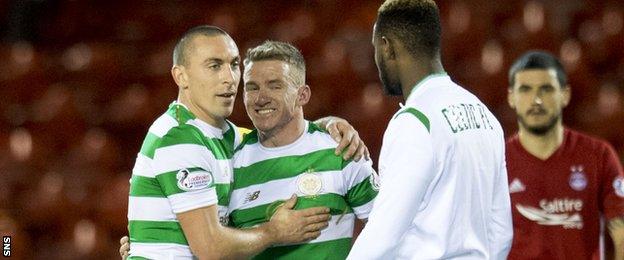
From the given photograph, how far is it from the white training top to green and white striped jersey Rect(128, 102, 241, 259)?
50cm

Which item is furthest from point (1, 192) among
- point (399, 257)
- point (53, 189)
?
point (399, 257)

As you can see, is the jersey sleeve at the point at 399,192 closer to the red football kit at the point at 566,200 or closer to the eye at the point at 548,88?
the red football kit at the point at 566,200

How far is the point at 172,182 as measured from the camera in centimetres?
276

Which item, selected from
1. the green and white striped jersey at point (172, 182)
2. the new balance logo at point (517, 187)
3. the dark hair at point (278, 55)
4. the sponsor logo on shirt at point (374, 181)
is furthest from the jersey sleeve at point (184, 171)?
the new balance logo at point (517, 187)

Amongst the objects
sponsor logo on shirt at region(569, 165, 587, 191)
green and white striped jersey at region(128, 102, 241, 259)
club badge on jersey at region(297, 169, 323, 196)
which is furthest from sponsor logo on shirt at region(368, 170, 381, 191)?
sponsor logo on shirt at region(569, 165, 587, 191)

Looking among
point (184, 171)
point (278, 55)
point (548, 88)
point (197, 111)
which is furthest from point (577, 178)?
point (184, 171)

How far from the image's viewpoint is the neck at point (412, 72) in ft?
8.48

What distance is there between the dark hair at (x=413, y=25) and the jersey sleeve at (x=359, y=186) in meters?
0.52

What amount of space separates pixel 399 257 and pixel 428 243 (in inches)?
3.0

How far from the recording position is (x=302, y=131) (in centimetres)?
307

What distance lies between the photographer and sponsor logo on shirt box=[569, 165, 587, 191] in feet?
12.4

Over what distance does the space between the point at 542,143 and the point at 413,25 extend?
4.72ft

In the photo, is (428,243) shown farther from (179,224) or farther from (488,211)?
(179,224)

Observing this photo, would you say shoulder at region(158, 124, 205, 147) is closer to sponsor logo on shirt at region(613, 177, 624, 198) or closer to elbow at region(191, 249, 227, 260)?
elbow at region(191, 249, 227, 260)
